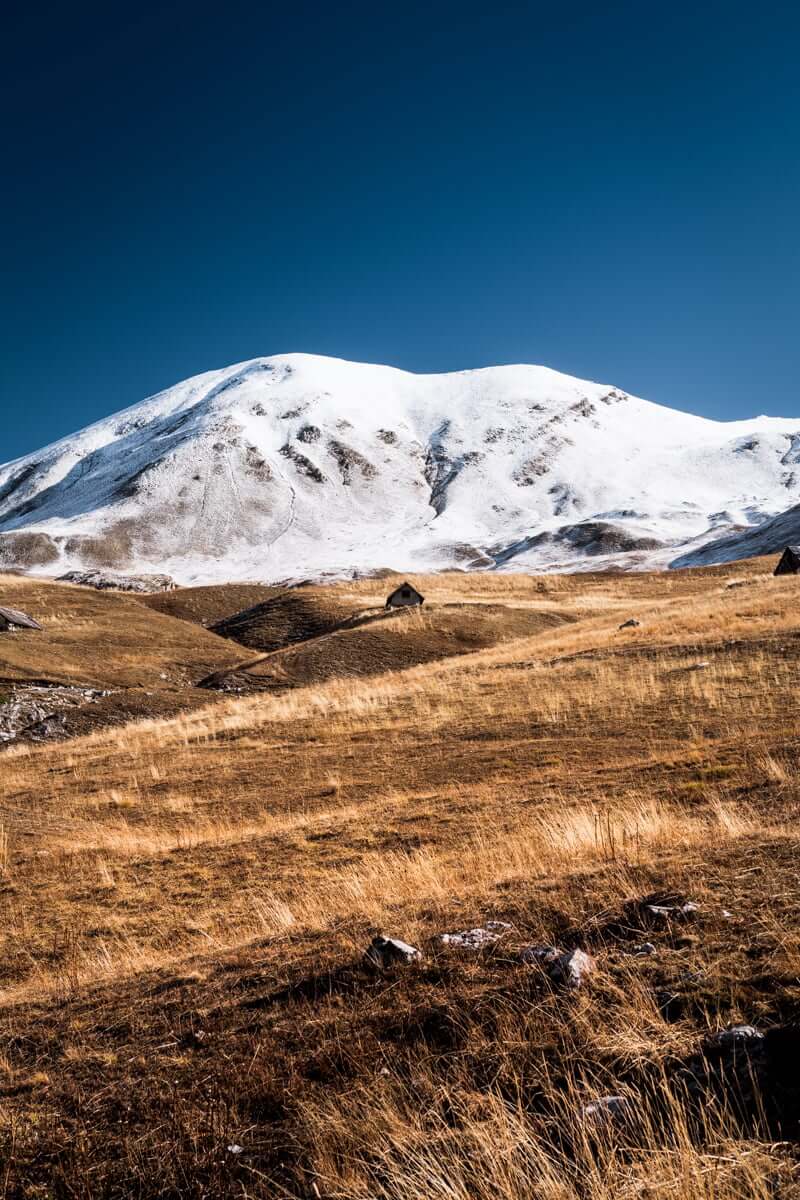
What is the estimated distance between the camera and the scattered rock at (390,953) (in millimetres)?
4910

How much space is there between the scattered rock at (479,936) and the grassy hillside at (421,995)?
9cm

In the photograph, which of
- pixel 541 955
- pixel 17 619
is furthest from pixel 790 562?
pixel 541 955

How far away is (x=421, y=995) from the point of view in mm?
4453

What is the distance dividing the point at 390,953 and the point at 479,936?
643 millimetres

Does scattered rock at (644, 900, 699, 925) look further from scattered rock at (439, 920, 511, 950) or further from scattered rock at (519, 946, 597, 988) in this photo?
scattered rock at (439, 920, 511, 950)

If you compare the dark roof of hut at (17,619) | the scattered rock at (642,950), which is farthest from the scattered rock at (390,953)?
the dark roof of hut at (17,619)

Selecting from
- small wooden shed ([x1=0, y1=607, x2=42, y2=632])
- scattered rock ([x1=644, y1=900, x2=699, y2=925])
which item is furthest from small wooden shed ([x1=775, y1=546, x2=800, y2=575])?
scattered rock ([x1=644, y1=900, x2=699, y2=925])

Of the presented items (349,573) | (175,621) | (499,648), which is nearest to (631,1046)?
(499,648)

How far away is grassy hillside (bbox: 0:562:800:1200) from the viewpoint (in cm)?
315

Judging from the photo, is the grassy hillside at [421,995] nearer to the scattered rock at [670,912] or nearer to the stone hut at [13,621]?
the scattered rock at [670,912]

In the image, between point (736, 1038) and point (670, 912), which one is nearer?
point (736, 1038)

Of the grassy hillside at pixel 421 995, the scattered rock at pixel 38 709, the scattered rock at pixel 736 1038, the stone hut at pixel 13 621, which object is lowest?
the scattered rock at pixel 38 709

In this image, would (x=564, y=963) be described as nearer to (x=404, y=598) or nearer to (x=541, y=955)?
(x=541, y=955)

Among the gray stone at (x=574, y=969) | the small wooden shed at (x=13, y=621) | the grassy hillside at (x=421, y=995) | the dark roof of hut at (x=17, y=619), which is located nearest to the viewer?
the grassy hillside at (x=421, y=995)
